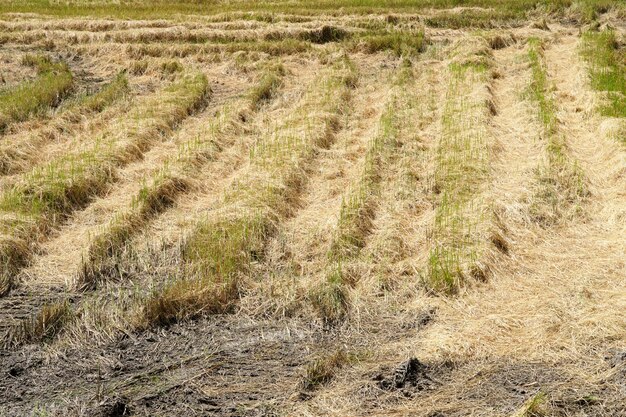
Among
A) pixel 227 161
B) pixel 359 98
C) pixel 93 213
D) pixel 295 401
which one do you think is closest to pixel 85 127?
pixel 227 161

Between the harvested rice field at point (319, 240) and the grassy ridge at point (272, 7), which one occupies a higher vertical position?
the grassy ridge at point (272, 7)

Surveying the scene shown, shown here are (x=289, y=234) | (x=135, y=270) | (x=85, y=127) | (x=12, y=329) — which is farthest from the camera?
(x=85, y=127)

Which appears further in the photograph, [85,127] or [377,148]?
[85,127]

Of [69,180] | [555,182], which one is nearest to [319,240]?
[555,182]

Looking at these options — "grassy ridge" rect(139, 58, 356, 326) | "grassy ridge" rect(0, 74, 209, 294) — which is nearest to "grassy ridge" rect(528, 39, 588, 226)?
"grassy ridge" rect(139, 58, 356, 326)

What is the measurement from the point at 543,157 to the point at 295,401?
4.61 metres

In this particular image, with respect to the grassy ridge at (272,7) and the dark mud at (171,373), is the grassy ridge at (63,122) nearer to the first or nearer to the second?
the dark mud at (171,373)

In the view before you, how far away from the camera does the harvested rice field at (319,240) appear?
4539mm

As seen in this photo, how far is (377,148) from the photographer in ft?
27.7

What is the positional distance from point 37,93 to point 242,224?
19.1 ft

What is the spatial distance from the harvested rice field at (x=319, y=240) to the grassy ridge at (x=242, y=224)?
3 centimetres

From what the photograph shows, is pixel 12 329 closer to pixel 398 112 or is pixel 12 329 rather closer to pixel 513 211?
pixel 513 211

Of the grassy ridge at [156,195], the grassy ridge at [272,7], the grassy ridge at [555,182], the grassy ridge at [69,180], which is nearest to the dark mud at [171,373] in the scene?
the grassy ridge at [156,195]

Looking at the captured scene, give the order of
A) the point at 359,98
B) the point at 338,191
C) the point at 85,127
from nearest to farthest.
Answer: the point at 338,191
the point at 85,127
the point at 359,98
